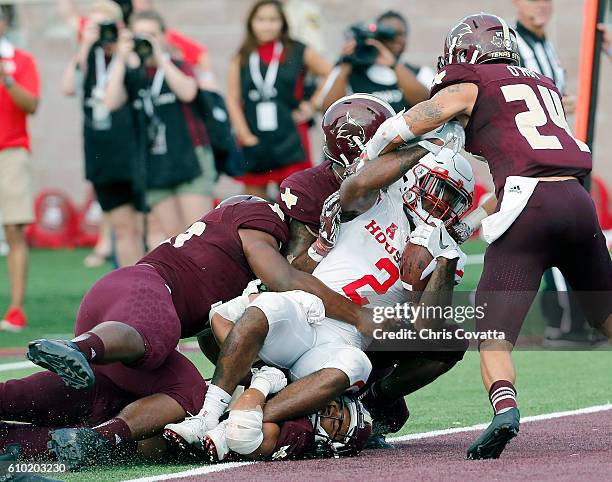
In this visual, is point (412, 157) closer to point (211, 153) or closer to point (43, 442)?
point (43, 442)

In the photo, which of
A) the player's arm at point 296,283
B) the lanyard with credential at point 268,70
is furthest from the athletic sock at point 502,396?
the lanyard with credential at point 268,70

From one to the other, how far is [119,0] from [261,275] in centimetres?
701

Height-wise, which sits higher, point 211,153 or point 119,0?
point 119,0

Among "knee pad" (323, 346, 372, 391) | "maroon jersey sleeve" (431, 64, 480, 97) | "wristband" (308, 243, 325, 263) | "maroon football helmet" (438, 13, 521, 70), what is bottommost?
"knee pad" (323, 346, 372, 391)

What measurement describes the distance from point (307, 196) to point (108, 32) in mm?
Result: 5935

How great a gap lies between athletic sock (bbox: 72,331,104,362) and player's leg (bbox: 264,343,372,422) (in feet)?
2.42

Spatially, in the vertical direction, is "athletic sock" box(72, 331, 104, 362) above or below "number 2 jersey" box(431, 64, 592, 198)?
below

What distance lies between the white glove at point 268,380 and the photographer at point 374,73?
18.3 ft

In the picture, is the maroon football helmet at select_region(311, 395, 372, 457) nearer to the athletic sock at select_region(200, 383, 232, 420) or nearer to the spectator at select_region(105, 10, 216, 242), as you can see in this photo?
the athletic sock at select_region(200, 383, 232, 420)

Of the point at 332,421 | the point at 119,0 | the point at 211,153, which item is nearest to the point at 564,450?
the point at 332,421

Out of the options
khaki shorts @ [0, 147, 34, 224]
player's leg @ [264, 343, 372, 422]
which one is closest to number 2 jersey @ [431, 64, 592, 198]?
player's leg @ [264, 343, 372, 422]

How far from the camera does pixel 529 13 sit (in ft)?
32.6

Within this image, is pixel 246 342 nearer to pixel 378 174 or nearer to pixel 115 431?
pixel 115 431

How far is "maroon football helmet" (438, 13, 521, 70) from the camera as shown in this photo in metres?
6.08
